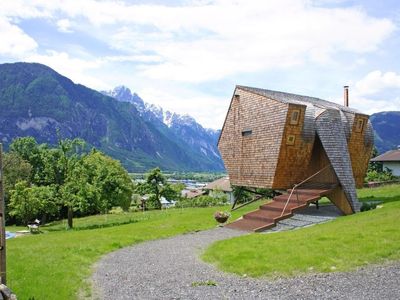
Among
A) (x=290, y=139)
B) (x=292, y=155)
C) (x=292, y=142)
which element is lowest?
(x=292, y=155)

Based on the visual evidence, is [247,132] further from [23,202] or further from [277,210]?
[23,202]

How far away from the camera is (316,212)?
83.9 ft

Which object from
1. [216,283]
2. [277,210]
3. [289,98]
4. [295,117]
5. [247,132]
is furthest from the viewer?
[247,132]

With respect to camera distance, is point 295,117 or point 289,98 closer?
point 295,117

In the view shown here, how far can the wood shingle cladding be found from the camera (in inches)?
988

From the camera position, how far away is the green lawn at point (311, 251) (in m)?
12.0

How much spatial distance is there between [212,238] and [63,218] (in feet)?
153

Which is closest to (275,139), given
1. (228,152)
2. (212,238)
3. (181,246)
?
(228,152)

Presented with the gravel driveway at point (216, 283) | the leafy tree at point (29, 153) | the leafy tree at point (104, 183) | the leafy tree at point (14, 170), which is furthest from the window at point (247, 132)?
the leafy tree at point (29, 153)

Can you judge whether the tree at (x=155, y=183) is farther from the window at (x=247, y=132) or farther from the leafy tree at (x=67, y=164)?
the window at (x=247, y=132)

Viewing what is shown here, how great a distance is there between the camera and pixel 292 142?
25.7 meters

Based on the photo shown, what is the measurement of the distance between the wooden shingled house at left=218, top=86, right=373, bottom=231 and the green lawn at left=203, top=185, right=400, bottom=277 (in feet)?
19.5

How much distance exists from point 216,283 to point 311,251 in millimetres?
3737

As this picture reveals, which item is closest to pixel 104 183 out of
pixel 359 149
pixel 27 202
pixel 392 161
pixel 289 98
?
pixel 27 202
